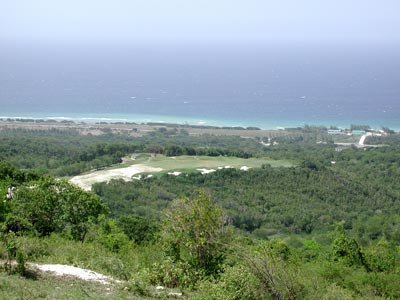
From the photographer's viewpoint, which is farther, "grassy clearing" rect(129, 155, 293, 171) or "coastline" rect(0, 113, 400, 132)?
"coastline" rect(0, 113, 400, 132)

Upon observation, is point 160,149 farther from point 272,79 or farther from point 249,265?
point 272,79

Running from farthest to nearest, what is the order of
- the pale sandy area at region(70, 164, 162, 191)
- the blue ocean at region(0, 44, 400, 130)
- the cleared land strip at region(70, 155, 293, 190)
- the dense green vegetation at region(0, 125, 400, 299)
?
1. the blue ocean at region(0, 44, 400, 130)
2. the cleared land strip at region(70, 155, 293, 190)
3. the pale sandy area at region(70, 164, 162, 191)
4. the dense green vegetation at region(0, 125, 400, 299)

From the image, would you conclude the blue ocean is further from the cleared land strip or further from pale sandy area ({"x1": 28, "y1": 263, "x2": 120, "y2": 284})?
pale sandy area ({"x1": 28, "y1": 263, "x2": 120, "y2": 284})

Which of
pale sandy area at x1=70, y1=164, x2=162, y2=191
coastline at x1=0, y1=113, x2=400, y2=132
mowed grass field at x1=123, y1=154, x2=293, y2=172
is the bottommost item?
pale sandy area at x1=70, y1=164, x2=162, y2=191

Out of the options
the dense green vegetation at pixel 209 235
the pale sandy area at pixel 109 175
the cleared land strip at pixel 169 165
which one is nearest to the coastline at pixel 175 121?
the cleared land strip at pixel 169 165

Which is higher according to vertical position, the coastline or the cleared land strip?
the coastline

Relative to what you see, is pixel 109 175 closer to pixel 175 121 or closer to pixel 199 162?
pixel 199 162

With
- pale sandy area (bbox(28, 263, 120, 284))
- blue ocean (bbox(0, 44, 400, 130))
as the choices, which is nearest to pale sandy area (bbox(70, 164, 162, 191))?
pale sandy area (bbox(28, 263, 120, 284))
